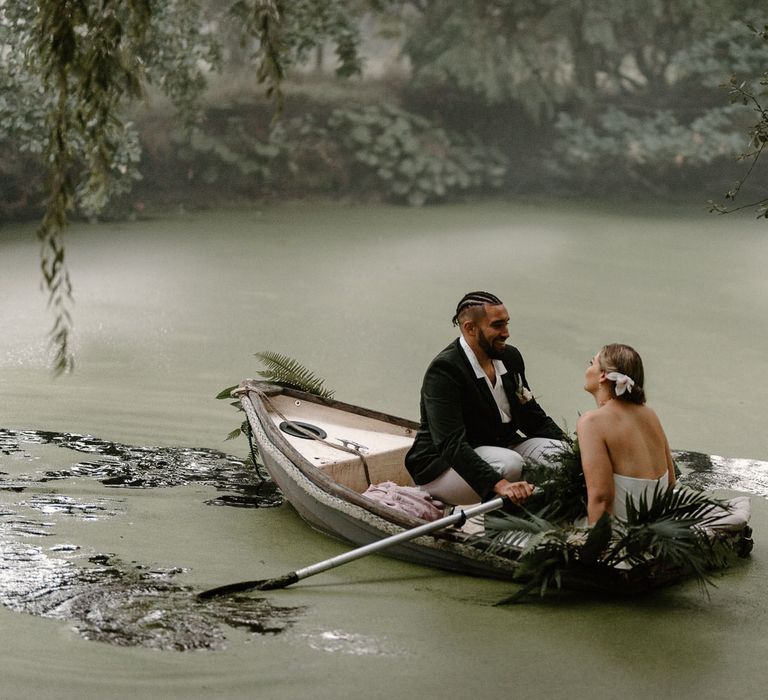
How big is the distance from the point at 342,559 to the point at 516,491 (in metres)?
0.64

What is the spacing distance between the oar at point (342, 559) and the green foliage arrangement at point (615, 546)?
0.28ft

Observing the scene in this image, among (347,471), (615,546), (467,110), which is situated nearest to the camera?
(615,546)

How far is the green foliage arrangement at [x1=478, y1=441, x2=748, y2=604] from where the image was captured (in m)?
3.73

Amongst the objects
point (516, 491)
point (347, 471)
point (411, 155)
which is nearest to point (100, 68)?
point (516, 491)

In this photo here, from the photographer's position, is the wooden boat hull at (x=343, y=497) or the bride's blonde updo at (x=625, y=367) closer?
the bride's blonde updo at (x=625, y=367)

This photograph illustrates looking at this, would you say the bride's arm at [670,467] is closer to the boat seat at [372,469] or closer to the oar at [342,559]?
the oar at [342,559]

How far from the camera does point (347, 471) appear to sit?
4.95 metres

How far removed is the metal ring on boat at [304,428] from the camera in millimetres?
5203

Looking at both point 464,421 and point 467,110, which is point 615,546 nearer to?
point 464,421

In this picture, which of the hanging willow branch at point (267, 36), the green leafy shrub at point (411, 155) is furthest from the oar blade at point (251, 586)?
the green leafy shrub at point (411, 155)

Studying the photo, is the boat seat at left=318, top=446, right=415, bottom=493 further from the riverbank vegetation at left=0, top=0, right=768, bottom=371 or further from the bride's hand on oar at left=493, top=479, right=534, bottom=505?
the riverbank vegetation at left=0, top=0, right=768, bottom=371

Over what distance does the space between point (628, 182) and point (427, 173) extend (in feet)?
7.67

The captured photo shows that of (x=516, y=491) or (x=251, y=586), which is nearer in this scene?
(x=251, y=586)

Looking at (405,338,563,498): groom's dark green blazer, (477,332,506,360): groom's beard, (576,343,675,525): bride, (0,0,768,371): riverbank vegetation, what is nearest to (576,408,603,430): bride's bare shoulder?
(576,343,675,525): bride
